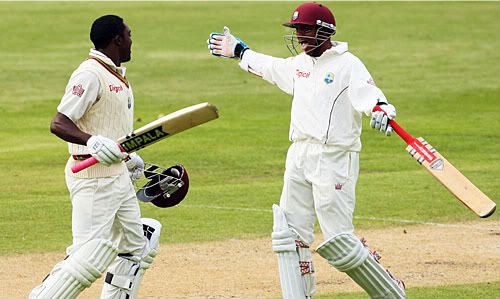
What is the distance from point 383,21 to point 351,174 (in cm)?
2150

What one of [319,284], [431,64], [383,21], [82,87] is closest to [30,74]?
[431,64]

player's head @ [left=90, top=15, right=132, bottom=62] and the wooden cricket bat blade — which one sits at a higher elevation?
player's head @ [left=90, top=15, right=132, bottom=62]

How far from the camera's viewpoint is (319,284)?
31.2ft

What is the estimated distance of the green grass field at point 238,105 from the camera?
1220cm

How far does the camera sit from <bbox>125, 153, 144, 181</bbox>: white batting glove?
8.22 m

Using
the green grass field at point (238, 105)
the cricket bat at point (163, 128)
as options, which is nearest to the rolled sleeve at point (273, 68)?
the cricket bat at point (163, 128)

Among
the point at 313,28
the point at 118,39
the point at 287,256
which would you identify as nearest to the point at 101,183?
the point at 118,39

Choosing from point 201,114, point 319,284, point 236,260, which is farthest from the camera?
point 236,260

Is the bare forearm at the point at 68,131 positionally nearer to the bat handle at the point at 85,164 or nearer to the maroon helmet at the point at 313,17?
the bat handle at the point at 85,164

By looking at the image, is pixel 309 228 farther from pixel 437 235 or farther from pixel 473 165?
pixel 473 165

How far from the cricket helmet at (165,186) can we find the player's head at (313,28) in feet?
3.73

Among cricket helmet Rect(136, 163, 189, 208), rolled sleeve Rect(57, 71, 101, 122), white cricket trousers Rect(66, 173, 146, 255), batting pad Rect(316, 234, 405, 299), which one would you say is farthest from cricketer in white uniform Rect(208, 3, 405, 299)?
rolled sleeve Rect(57, 71, 101, 122)

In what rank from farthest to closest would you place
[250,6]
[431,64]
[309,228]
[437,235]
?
[250,6], [431,64], [437,235], [309,228]

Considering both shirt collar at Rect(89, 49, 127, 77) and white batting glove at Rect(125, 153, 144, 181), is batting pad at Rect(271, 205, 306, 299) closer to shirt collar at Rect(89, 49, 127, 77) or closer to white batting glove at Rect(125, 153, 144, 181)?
white batting glove at Rect(125, 153, 144, 181)
